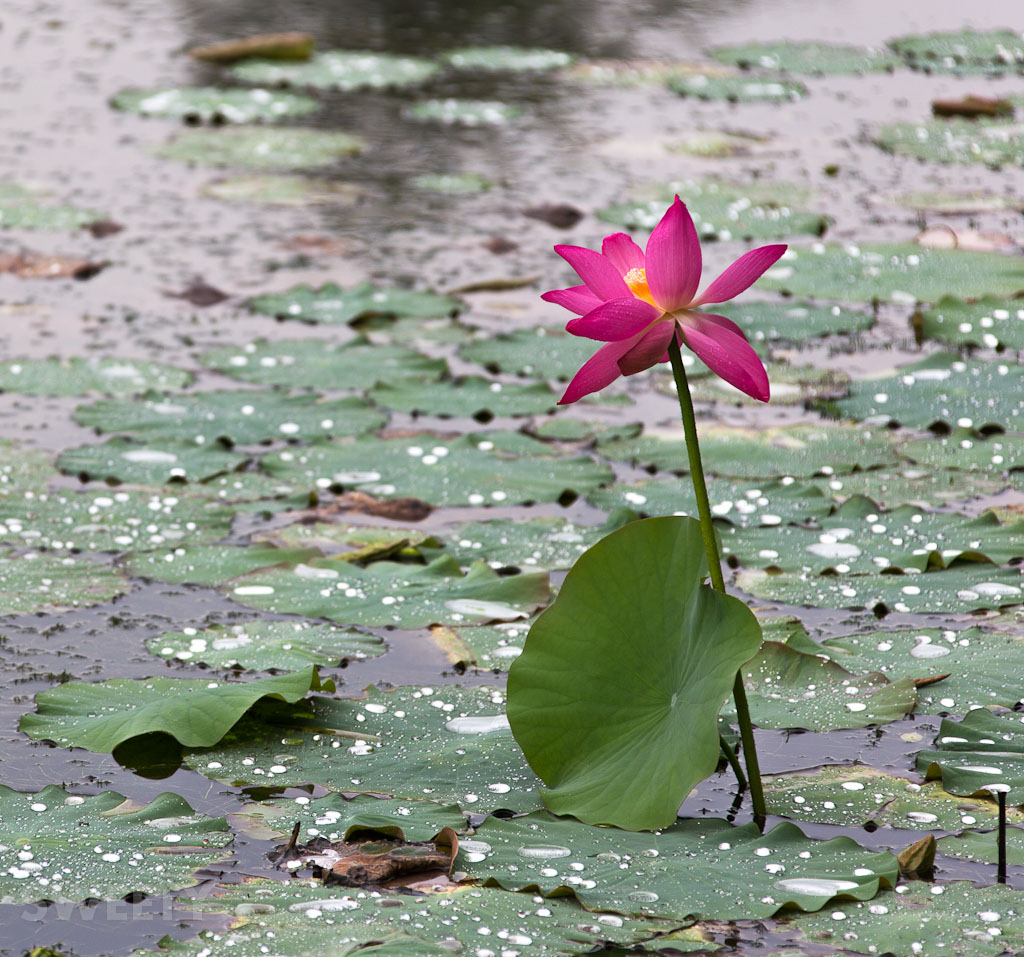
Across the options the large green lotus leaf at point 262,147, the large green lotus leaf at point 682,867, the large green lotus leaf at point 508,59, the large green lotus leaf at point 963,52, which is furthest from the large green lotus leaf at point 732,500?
the large green lotus leaf at point 963,52

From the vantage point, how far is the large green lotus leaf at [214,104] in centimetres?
569

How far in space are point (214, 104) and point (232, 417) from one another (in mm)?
3309

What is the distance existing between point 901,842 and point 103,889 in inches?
34.2

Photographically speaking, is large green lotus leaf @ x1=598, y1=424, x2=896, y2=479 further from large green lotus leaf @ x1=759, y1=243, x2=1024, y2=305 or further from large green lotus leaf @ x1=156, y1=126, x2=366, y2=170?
large green lotus leaf @ x1=156, y1=126, x2=366, y2=170

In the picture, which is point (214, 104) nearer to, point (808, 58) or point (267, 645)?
point (808, 58)

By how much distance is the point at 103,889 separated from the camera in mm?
1401

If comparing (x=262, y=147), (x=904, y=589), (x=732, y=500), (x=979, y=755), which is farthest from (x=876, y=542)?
(x=262, y=147)

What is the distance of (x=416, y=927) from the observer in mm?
1336

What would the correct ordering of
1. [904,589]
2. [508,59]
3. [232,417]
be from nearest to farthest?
1. [904,589]
2. [232,417]
3. [508,59]

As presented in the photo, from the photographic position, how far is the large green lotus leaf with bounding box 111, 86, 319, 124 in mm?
5693

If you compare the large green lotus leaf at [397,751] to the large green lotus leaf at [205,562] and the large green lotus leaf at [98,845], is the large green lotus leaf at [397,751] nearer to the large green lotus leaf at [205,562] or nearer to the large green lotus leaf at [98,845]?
the large green lotus leaf at [98,845]

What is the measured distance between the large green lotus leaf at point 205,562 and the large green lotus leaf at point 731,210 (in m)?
2.19

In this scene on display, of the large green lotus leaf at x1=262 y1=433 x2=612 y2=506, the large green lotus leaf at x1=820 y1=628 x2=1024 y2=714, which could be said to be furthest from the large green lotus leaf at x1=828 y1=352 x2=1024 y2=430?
the large green lotus leaf at x1=820 y1=628 x2=1024 y2=714

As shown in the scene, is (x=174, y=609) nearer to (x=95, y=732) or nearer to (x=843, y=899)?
(x=95, y=732)
